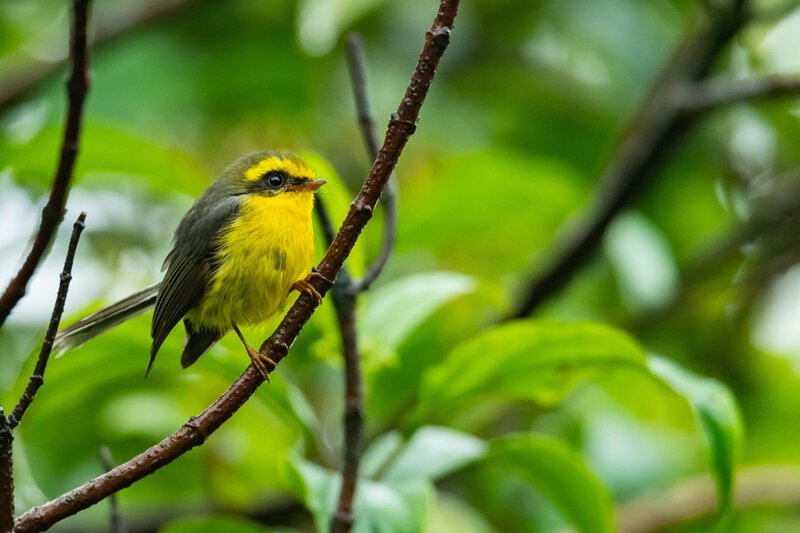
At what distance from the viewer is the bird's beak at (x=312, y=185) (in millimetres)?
2718

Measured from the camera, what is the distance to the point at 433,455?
8.08 feet

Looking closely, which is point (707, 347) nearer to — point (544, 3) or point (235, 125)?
point (544, 3)

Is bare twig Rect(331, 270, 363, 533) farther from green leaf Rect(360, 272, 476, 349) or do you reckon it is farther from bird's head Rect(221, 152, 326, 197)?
bird's head Rect(221, 152, 326, 197)

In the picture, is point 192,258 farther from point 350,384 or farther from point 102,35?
point 102,35

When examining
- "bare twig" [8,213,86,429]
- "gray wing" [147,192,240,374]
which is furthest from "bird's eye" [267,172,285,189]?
"bare twig" [8,213,86,429]

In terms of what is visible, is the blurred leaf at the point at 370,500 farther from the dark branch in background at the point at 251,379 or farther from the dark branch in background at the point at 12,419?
the dark branch in background at the point at 12,419

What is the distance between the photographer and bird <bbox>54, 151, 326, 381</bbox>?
98.9 inches

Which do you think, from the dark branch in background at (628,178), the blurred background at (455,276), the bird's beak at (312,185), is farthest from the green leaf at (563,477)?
the dark branch in background at (628,178)

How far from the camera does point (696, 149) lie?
432 cm

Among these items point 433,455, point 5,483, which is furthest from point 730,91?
point 5,483

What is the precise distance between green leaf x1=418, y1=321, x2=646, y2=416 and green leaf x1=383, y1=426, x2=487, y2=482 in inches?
3.6


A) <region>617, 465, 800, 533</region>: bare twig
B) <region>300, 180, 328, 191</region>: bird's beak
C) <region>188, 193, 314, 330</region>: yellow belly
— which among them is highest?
<region>300, 180, 328, 191</region>: bird's beak

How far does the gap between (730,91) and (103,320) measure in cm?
207

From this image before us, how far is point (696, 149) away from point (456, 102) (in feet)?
3.46
